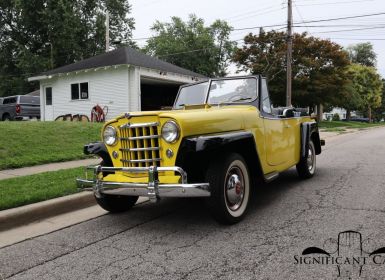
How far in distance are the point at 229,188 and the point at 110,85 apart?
659 inches

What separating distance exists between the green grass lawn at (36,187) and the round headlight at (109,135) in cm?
160

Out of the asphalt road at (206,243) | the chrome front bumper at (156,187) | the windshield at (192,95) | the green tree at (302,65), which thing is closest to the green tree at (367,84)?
the green tree at (302,65)

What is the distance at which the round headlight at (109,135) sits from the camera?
4.97 metres

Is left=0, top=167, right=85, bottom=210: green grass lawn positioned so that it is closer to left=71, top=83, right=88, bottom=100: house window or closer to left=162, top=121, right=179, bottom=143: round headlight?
left=162, top=121, right=179, bottom=143: round headlight

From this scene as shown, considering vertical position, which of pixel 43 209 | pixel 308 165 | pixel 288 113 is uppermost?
pixel 288 113

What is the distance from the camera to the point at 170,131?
14.7 feet

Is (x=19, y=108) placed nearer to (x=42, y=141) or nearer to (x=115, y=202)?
(x=42, y=141)

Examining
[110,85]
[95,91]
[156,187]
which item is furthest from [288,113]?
[95,91]

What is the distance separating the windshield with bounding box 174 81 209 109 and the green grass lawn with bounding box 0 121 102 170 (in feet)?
14.5

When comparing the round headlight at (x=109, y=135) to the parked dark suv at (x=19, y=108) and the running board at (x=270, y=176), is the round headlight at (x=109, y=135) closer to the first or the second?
the running board at (x=270, y=176)

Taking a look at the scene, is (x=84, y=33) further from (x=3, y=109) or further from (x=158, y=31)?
(x=158, y=31)

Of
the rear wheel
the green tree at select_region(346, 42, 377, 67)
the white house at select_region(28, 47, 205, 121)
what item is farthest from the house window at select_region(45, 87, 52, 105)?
the green tree at select_region(346, 42, 377, 67)

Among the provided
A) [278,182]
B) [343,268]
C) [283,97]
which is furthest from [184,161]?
[283,97]

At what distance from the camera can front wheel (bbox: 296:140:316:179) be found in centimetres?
752
